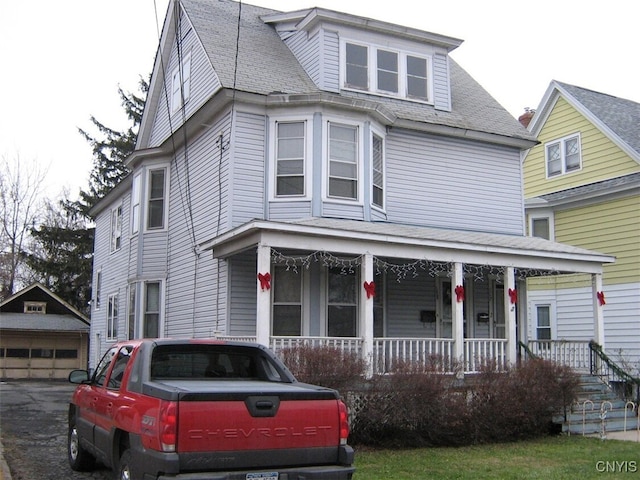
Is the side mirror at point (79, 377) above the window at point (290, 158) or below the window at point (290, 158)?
below

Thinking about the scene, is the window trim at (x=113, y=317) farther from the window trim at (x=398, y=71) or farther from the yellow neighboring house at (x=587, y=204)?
the yellow neighboring house at (x=587, y=204)

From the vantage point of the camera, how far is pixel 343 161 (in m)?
A: 15.4

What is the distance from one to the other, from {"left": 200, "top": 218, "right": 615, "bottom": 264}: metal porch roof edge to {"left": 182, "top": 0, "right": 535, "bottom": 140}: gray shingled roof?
316 cm

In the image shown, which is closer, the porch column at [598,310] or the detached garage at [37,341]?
the porch column at [598,310]

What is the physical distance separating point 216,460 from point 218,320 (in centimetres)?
896

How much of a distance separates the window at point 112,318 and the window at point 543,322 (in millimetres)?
13722

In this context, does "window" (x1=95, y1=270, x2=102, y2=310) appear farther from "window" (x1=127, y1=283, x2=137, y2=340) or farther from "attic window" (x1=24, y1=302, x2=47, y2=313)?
"attic window" (x1=24, y1=302, x2=47, y2=313)

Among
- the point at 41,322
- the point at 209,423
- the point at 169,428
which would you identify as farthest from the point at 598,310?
the point at 41,322

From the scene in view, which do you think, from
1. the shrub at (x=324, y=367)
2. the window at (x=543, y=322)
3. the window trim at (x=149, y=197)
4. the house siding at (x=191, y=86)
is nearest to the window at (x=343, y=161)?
the house siding at (x=191, y=86)

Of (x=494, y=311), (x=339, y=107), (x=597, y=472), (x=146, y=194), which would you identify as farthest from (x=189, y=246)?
(x=597, y=472)

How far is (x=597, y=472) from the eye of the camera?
9.05 meters

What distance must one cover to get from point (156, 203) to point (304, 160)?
535 centimetres

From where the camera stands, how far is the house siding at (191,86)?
16.7 m

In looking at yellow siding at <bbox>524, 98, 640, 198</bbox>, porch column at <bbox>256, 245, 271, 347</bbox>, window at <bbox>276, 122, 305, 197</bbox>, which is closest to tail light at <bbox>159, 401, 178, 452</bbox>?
porch column at <bbox>256, 245, 271, 347</bbox>
